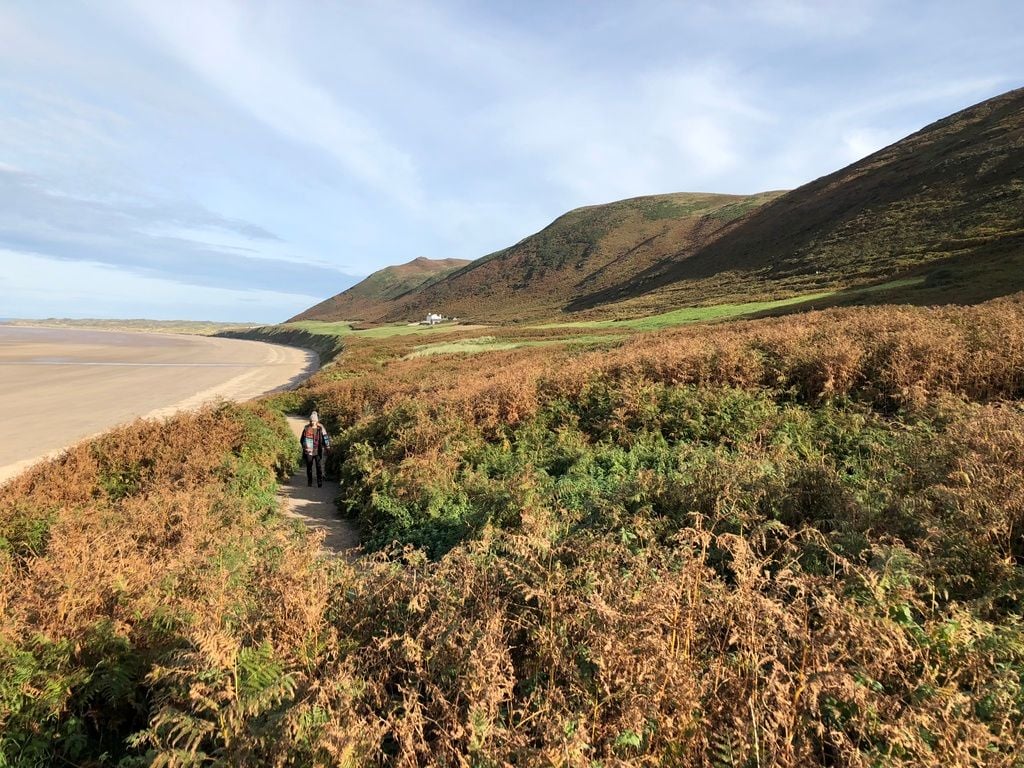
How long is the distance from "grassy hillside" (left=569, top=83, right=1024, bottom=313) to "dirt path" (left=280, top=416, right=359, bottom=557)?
1013 inches

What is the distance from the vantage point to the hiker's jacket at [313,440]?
12.2 meters

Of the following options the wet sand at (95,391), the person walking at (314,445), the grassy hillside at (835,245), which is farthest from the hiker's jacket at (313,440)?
the grassy hillside at (835,245)

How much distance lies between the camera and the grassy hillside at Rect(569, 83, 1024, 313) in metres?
37.7

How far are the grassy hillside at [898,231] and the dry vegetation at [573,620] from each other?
23.1m

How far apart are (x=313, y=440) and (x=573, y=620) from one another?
10111 mm

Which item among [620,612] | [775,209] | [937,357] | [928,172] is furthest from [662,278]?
[620,612]

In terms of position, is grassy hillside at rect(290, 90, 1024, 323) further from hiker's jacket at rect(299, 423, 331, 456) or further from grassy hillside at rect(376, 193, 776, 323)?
hiker's jacket at rect(299, 423, 331, 456)

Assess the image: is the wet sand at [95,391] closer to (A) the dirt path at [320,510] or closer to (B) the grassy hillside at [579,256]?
(A) the dirt path at [320,510]

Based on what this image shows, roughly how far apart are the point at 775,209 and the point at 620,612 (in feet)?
350

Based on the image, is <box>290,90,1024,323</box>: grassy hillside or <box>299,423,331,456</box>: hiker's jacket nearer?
<box>299,423,331,456</box>: hiker's jacket

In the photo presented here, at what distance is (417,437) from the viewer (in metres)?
11.5

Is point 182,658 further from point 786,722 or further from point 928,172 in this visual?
point 928,172

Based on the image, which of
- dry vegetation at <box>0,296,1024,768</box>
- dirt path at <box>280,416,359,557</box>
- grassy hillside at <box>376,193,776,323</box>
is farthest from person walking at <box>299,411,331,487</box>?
grassy hillside at <box>376,193,776,323</box>

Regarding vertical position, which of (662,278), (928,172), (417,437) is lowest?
(417,437)
